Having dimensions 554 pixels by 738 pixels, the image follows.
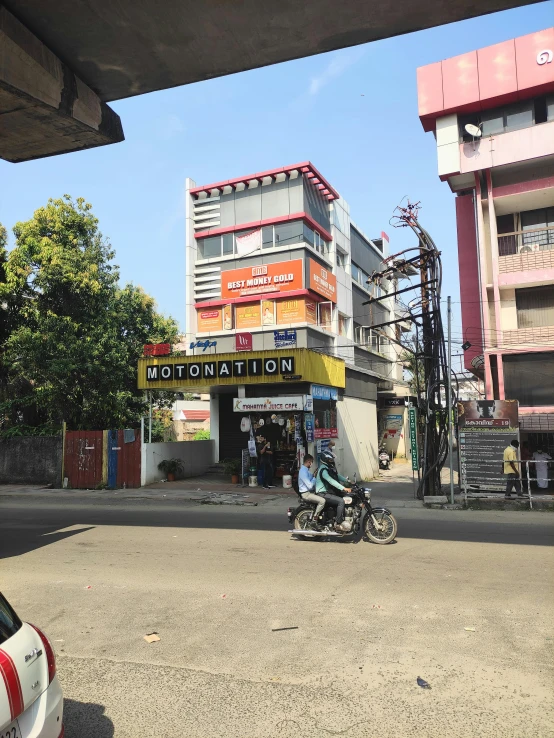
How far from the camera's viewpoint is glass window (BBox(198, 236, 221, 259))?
27344 millimetres

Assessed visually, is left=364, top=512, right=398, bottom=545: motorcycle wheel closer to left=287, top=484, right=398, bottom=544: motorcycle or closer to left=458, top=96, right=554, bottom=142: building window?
left=287, top=484, right=398, bottom=544: motorcycle

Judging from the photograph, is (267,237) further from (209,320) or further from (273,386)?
(273,386)

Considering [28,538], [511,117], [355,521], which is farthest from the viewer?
[511,117]

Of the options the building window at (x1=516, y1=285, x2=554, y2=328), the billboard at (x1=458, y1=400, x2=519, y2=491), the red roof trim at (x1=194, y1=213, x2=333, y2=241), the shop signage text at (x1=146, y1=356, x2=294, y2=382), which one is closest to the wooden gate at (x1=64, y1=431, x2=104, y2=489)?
the shop signage text at (x1=146, y1=356, x2=294, y2=382)

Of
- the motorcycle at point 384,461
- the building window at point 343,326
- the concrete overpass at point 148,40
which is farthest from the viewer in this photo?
the motorcycle at point 384,461

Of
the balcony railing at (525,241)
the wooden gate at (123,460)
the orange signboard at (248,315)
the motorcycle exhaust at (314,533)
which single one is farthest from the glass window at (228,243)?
the motorcycle exhaust at (314,533)

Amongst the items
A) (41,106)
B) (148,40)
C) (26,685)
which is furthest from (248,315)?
(26,685)

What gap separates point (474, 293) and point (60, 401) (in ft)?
61.6

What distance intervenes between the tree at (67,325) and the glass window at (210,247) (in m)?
4.69

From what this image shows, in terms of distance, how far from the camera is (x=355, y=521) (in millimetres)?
9664

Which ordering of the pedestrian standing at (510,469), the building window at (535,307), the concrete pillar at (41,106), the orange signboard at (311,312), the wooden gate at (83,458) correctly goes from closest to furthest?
the concrete pillar at (41,106), the pedestrian standing at (510,469), the building window at (535,307), the wooden gate at (83,458), the orange signboard at (311,312)

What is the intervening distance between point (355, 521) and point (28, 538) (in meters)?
→ 6.48

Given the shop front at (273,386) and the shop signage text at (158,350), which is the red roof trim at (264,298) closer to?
the shop front at (273,386)

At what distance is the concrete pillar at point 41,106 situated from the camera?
6.95 m
